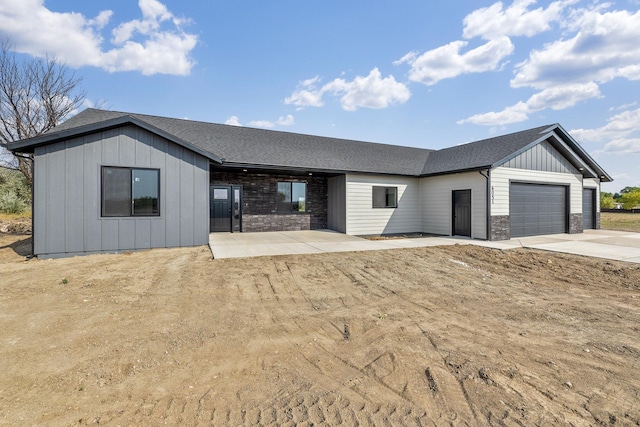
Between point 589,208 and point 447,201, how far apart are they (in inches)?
420

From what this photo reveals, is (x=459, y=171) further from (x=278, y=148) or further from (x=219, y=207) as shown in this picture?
(x=219, y=207)

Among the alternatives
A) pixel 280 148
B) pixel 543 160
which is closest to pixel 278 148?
pixel 280 148

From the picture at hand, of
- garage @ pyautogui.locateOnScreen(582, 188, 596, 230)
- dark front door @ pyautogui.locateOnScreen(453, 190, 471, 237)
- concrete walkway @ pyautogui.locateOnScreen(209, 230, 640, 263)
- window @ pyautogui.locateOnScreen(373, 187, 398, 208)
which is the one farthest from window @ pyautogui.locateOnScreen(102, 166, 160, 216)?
garage @ pyautogui.locateOnScreen(582, 188, 596, 230)

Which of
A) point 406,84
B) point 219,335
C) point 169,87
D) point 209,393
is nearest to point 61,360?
point 219,335

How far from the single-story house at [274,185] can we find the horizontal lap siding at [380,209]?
0.05 metres

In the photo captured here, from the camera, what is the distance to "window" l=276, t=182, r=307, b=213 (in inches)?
531

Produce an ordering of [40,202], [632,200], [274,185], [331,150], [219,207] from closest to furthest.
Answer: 1. [40,202]
2. [219,207]
3. [274,185]
4. [331,150]
5. [632,200]

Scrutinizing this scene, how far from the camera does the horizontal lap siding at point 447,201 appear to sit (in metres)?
11.4

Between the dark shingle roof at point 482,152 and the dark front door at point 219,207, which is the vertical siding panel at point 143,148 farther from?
the dark shingle roof at point 482,152

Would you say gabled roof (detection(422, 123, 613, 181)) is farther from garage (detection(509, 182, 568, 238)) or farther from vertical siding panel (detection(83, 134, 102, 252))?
vertical siding panel (detection(83, 134, 102, 252))

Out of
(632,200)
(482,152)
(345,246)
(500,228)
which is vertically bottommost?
(345,246)

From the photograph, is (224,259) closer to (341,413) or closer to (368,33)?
(341,413)

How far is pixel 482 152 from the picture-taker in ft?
42.4

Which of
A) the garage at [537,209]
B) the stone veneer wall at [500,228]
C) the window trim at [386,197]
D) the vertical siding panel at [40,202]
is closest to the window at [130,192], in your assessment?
the vertical siding panel at [40,202]
